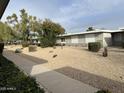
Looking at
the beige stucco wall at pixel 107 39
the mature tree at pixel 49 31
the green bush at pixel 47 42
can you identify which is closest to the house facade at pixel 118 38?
the beige stucco wall at pixel 107 39

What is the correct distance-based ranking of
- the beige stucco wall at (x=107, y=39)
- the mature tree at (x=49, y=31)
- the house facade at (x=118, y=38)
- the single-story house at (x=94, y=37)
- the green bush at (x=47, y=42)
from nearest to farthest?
the house facade at (x=118, y=38), the green bush at (x=47, y=42), the mature tree at (x=49, y=31), the single-story house at (x=94, y=37), the beige stucco wall at (x=107, y=39)

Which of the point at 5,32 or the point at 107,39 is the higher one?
the point at 5,32

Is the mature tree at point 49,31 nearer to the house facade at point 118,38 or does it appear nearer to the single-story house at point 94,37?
the single-story house at point 94,37

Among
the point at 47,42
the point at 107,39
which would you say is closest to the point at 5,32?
the point at 47,42

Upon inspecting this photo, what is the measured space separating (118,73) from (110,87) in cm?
273

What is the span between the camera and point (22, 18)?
5394 centimetres

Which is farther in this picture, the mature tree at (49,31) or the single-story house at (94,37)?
the single-story house at (94,37)

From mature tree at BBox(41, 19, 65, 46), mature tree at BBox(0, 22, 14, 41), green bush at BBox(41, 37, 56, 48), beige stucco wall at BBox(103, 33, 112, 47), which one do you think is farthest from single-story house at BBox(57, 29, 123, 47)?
mature tree at BBox(0, 22, 14, 41)

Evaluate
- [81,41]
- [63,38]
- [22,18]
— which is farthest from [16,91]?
[22,18]

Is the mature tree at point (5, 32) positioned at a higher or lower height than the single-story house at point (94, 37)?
higher

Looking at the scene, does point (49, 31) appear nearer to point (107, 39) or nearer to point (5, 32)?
point (107, 39)

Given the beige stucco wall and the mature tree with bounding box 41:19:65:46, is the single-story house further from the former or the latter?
the mature tree with bounding box 41:19:65:46

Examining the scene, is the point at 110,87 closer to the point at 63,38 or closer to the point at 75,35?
the point at 75,35

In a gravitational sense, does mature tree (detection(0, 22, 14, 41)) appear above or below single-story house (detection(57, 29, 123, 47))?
above
